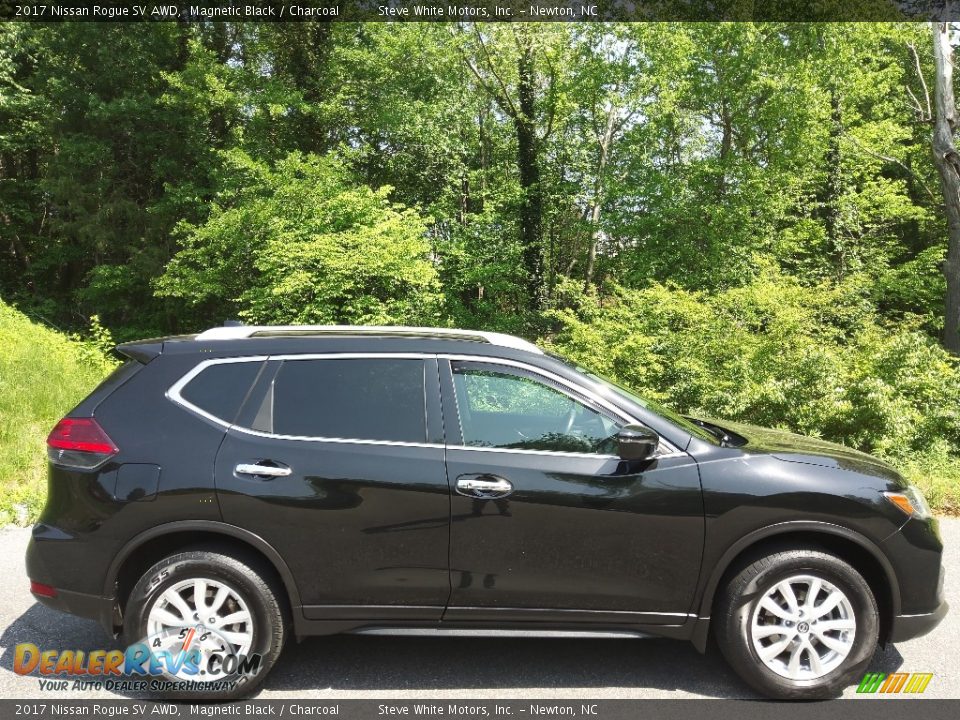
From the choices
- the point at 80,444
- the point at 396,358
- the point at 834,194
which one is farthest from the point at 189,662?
the point at 834,194

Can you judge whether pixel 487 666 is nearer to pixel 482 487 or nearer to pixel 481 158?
pixel 482 487

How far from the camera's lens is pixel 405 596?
143 inches

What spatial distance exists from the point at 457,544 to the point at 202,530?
122 centimetres

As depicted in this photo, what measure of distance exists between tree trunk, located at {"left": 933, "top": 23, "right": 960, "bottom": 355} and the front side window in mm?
15901

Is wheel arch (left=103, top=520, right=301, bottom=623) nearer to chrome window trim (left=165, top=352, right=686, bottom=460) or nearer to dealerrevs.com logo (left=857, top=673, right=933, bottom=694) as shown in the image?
chrome window trim (left=165, top=352, right=686, bottom=460)

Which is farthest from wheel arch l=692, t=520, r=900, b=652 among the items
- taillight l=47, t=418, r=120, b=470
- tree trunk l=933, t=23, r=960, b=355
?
tree trunk l=933, t=23, r=960, b=355

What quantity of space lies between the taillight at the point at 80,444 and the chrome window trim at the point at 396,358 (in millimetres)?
376

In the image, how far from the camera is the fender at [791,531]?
3.62 meters

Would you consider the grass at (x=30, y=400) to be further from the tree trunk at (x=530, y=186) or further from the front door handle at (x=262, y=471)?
the tree trunk at (x=530, y=186)

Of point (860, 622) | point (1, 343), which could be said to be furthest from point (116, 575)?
point (1, 343)

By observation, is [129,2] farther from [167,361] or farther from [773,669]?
[773,669]

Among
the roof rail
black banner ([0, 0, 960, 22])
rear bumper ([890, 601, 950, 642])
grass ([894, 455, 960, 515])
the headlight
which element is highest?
black banner ([0, 0, 960, 22])

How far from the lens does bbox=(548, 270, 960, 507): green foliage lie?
9750mm

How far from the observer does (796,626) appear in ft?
11.9
